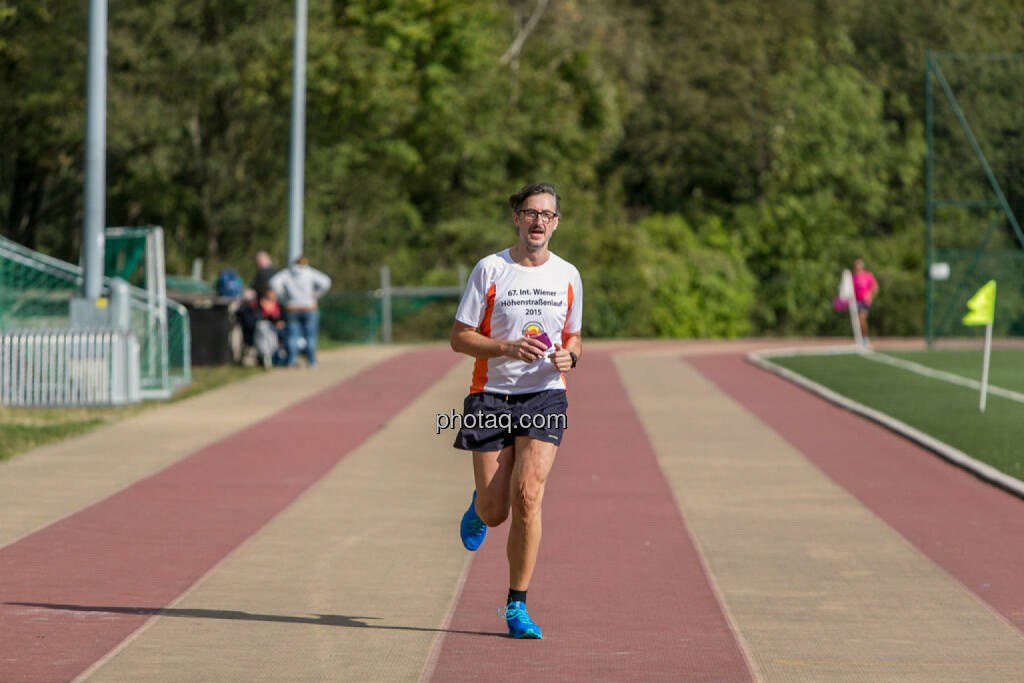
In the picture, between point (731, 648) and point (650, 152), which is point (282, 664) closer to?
point (731, 648)

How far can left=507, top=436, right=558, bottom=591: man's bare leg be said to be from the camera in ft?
23.1

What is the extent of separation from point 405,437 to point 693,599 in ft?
26.5

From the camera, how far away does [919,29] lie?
58500mm

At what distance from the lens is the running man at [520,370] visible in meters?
7.03

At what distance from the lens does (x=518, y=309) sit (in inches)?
277

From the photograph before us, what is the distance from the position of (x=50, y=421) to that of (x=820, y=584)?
1033cm

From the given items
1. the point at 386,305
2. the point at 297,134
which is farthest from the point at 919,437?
the point at 386,305

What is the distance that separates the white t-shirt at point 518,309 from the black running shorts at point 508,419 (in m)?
0.04

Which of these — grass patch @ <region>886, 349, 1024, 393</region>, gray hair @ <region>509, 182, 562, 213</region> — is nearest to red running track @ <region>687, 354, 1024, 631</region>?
gray hair @ <region>509, 182, 562, 213</region>

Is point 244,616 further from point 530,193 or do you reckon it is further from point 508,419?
point 530,193

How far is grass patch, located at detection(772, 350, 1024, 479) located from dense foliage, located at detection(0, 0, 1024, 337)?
959cm

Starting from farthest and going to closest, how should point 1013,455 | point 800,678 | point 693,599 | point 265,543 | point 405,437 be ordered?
1. point 405,437
2. point 1013,455
3. point 265,543
4. point 693,599
5. point 800,678

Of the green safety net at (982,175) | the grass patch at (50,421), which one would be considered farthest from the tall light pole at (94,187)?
the green safety net at (982,175)

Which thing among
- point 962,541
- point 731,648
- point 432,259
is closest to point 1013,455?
point 962,541
